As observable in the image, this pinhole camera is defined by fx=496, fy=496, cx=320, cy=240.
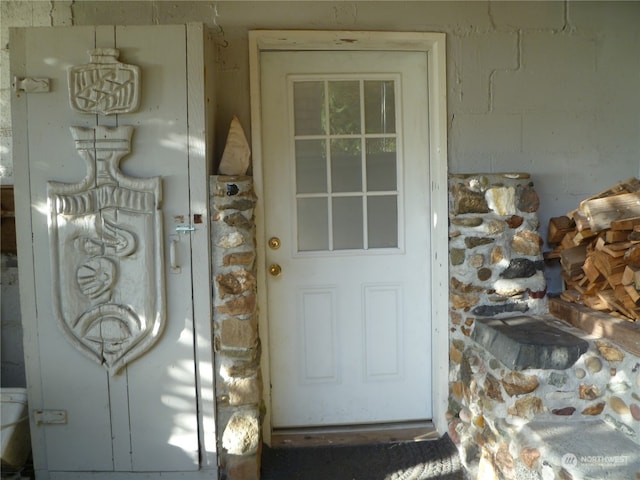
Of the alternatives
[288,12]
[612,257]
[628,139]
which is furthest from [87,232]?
[628,139]

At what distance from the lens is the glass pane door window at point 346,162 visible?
2.76 m

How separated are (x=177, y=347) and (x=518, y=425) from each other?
161 centimetres

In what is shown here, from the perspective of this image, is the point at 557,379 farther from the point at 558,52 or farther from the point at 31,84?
the point at 31,84

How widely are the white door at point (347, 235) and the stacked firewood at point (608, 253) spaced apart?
77 cm

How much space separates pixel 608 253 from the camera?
223 centimetres

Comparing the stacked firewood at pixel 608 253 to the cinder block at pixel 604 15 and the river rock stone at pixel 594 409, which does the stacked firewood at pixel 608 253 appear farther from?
the cinder block at pixel 604 15

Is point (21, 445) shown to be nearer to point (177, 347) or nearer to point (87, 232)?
point (177, 347)

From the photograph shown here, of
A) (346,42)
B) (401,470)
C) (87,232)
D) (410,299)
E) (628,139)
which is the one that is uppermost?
(346,42)

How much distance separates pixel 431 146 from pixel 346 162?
48 centimetres

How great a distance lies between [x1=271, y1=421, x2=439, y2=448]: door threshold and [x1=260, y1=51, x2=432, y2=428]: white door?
5 cm

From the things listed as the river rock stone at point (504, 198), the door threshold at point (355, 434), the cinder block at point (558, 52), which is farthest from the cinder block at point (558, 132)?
the door threshold at point (355, 434)

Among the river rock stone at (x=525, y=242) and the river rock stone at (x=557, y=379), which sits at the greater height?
the river rock stone at (x=525, y=242)

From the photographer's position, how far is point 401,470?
8.36 feet

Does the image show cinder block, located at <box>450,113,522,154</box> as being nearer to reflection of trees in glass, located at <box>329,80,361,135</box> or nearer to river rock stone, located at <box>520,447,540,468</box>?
reflection of trees in glass, located at <box>329,80,361,135</box>
